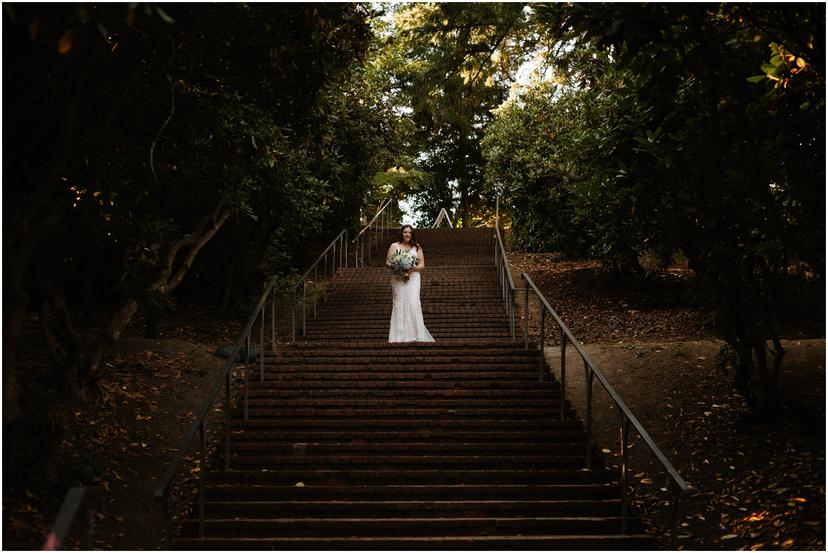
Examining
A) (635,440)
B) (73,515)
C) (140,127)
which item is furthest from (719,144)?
(73,515)

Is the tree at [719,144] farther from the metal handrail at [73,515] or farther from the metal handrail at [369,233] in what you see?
the metal handrail at [369,233]

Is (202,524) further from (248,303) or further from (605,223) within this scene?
(248,303)

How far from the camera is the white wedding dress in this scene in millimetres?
11062

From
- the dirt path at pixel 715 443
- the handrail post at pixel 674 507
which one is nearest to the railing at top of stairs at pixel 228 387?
the handrail post at pixel 674 507

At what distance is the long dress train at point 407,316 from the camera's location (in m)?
11.1

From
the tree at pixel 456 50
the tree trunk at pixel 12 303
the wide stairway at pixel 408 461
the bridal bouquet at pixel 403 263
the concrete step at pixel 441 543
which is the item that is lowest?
the concrete step at pixel 441 543

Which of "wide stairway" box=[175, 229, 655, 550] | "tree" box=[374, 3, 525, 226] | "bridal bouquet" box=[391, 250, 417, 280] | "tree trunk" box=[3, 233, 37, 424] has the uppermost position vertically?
"tree" box=[374, 3, 525, 226]

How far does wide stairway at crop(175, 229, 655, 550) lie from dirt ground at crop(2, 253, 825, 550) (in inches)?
23.7

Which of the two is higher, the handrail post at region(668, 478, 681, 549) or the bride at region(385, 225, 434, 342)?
the bride at region(385, 225, 434, 342)

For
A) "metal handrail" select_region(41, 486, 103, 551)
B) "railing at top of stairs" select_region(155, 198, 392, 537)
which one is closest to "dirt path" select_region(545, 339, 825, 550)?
"railing at top of stairs" select_region(155, 198, 392, 537)

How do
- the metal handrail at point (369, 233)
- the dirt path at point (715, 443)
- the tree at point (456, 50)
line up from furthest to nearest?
the metal handrail at point (369, 233) < the tree at point (456, 50) < the dirt path at point (715, 443)

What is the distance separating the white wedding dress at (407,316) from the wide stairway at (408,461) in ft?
5.03

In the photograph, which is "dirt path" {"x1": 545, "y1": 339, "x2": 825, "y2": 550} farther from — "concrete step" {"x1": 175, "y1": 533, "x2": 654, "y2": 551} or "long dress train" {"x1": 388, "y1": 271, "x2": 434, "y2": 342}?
"long dress train" {"x1": 388, "y1": 271, "x2": 434, "y2": 342}

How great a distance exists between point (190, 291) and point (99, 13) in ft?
37.4
